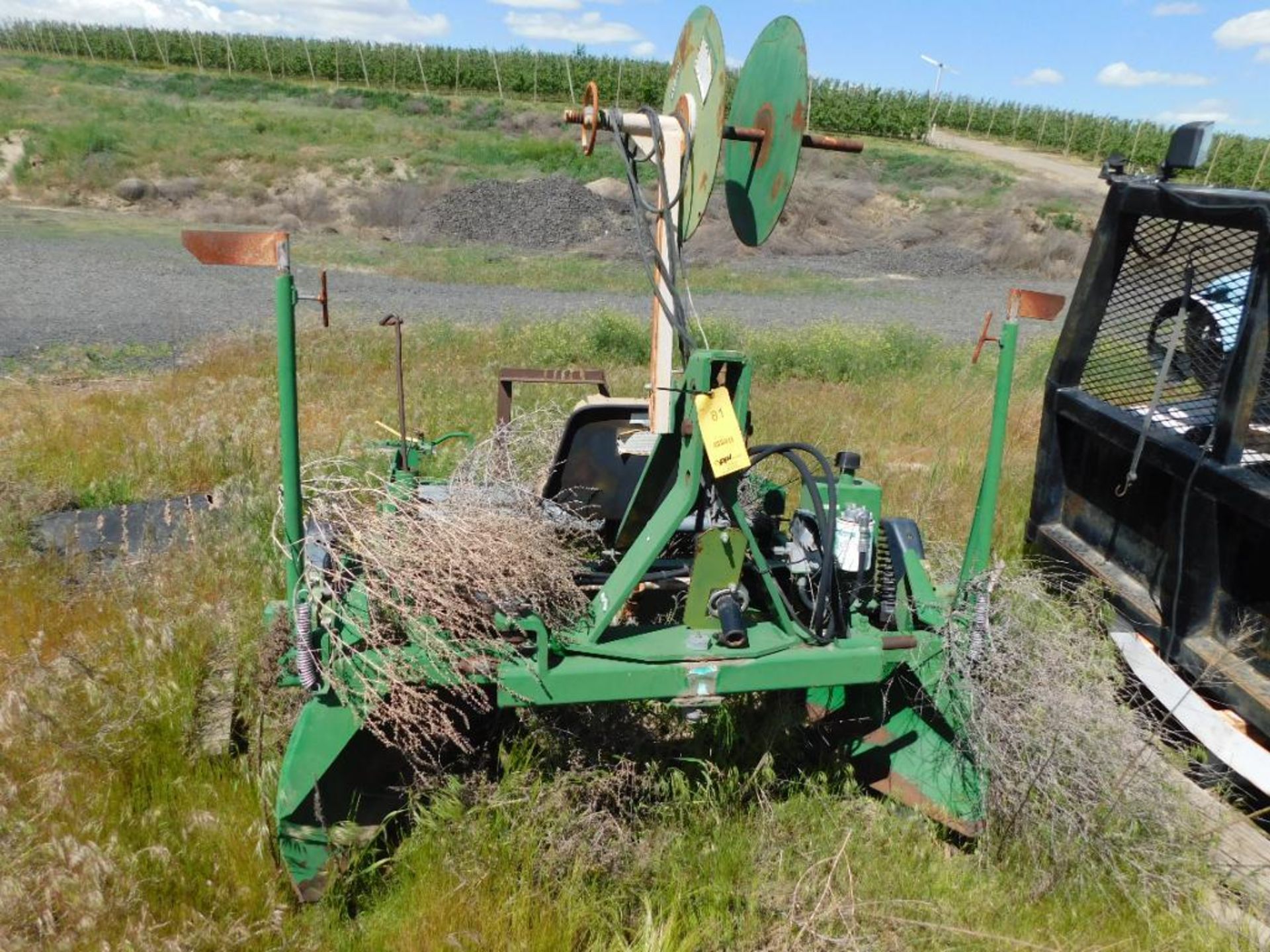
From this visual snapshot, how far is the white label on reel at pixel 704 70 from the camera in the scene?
2.75m

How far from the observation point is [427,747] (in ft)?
10.0

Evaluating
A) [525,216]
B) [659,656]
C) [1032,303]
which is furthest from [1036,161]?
[659,656]

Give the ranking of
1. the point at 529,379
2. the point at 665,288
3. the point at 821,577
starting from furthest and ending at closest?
1. the point at 529,379
2. the point at 665,288
3. the point at 821,577

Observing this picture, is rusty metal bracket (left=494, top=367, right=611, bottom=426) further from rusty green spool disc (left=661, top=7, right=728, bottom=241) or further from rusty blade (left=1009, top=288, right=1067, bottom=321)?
rusty blade (left=1009, top=288, right=1067, bottom=321)

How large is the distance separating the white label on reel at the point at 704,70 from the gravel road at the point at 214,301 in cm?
906

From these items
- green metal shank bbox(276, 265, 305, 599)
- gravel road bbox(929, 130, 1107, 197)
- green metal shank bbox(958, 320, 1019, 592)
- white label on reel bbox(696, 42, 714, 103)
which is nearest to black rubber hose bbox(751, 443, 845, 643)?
green metal shank bbox(958, 320, 1019, 592)

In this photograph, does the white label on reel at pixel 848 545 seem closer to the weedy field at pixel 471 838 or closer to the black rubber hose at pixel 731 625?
the black rubber hose at pixel 731 625

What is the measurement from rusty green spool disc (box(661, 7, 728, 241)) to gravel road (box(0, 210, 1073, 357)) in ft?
29.1

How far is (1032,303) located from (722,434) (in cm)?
110

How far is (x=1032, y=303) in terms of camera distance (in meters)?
2.89

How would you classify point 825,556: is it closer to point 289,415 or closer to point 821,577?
point 821,577

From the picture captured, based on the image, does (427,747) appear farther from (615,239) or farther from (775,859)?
(615,239)

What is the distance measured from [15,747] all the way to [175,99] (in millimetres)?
36653

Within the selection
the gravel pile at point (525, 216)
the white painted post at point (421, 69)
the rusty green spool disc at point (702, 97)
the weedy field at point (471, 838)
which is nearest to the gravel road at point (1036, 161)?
the gravel pile at point (525, 216)
